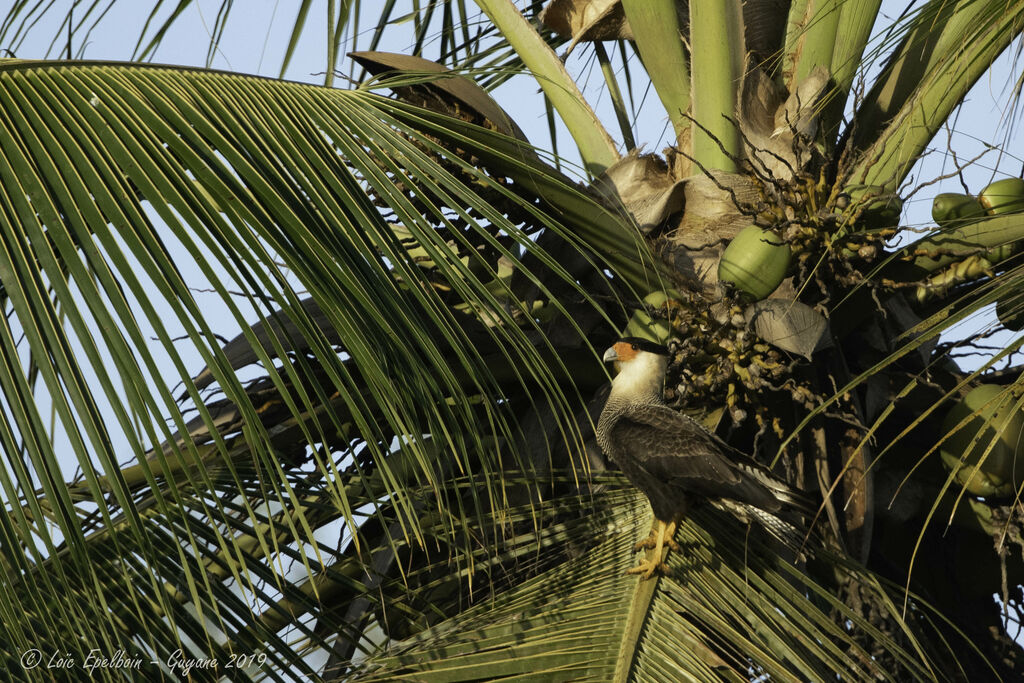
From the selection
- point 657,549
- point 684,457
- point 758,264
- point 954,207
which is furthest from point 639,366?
point 954,207

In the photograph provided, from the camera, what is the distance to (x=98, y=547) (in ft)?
8.75

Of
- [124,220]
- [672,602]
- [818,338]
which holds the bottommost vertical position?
[672,602]

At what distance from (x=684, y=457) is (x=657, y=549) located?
31 cm

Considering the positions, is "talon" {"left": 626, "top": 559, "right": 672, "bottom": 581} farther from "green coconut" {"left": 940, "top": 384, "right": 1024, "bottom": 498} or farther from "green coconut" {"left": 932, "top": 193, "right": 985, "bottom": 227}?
"green coconut" {"left": 932, "top": 193, "right": 985, "bottom": 227}

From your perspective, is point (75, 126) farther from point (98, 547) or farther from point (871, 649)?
point (871, 649)

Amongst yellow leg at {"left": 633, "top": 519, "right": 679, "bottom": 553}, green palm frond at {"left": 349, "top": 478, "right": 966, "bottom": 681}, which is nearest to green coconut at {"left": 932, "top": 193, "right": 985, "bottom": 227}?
green palm frond at {"left": 349, "top": 478, "right": 966, "bottom": 681}

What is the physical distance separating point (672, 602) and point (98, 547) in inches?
56.9

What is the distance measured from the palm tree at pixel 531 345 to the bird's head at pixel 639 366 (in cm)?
11

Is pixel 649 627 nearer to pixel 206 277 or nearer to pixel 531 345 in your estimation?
pixel 531 345

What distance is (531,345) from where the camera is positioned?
6.40 feet

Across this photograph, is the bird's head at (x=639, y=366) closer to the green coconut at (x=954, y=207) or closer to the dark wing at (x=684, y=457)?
the dark wing at (x=684, y=457)

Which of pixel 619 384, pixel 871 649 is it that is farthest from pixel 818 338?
pixel 871 649

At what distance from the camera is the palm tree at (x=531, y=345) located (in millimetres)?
1672

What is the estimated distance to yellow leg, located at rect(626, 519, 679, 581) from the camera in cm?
251
